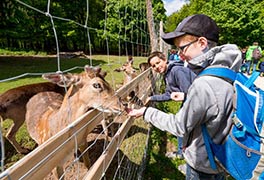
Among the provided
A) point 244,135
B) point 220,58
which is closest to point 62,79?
point 220,58

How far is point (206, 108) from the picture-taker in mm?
1663

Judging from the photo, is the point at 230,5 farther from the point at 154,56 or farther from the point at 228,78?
the point at 228,78

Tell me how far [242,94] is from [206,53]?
0.37 metres

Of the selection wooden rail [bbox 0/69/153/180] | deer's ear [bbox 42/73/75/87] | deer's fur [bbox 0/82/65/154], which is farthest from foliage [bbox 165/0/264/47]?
wooden rail [bbox 0/69/153/180]

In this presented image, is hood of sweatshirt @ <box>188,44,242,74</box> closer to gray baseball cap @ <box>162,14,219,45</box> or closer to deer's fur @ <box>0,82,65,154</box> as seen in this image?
gray baseball cap @ <box>162,14,219,45</box>

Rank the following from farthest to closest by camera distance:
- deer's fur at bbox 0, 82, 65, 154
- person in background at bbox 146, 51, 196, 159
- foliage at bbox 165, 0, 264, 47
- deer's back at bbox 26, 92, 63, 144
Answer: foliage at bbox 165, 0, 264, 47 → deer's fur at bbox 0, 82, 65, 154 → deer's back at bbox 26, 92, 63, 144 → person in background at bbox 146, 51, 196, 159

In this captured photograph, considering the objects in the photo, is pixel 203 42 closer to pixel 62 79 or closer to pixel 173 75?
pixel 62 79

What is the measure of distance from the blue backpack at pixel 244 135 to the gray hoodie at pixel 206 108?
5 centimetres

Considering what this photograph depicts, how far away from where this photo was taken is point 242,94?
65.8 inches

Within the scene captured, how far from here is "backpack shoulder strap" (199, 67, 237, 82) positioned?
67.0 inches

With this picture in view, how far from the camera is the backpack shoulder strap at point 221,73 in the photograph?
1.70m

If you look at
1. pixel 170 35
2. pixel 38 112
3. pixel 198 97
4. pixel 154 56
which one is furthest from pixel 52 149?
pixel 38 112

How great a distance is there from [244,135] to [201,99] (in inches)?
13.7

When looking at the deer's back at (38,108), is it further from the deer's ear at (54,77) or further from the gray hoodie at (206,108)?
the gray hoodie at (206,108)
